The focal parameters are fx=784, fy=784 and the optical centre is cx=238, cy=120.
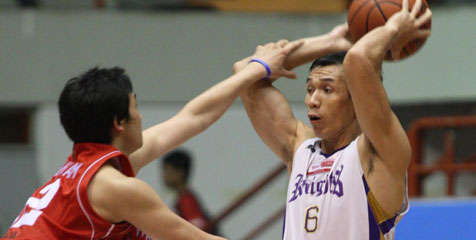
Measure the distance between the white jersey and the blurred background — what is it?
528cm

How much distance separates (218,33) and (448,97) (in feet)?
9.19

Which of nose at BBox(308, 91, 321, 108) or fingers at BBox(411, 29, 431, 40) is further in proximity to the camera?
nose at BBox(308, 91, 321, 108)

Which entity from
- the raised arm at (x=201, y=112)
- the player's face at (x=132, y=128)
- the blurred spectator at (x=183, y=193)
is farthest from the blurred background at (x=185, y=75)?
the player's face at (x=132, y=128)

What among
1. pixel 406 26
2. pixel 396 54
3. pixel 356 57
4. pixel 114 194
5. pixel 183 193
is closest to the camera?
pixel 114 194

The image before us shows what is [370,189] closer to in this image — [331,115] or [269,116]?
[331,115]

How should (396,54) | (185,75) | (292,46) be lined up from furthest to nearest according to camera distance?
1. (185,75)
2. (292,46)
3. (396,54)

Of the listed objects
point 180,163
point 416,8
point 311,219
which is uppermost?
point 416,8

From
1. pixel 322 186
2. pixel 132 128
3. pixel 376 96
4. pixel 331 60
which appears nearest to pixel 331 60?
pixel 331 60

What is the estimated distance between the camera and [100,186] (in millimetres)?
3156

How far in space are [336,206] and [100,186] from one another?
1.11 metres

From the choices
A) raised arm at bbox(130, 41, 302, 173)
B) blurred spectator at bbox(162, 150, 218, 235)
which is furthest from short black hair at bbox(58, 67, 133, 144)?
blurred spectator at bbox(162, 150, 218, 235)

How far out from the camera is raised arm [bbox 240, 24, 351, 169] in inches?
164

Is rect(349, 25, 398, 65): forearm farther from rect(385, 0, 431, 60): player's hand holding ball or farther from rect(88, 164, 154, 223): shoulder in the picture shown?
rect(88, 164, 154, 223): shoulder

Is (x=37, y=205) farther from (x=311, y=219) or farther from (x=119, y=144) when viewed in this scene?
(x=311, y=219)
